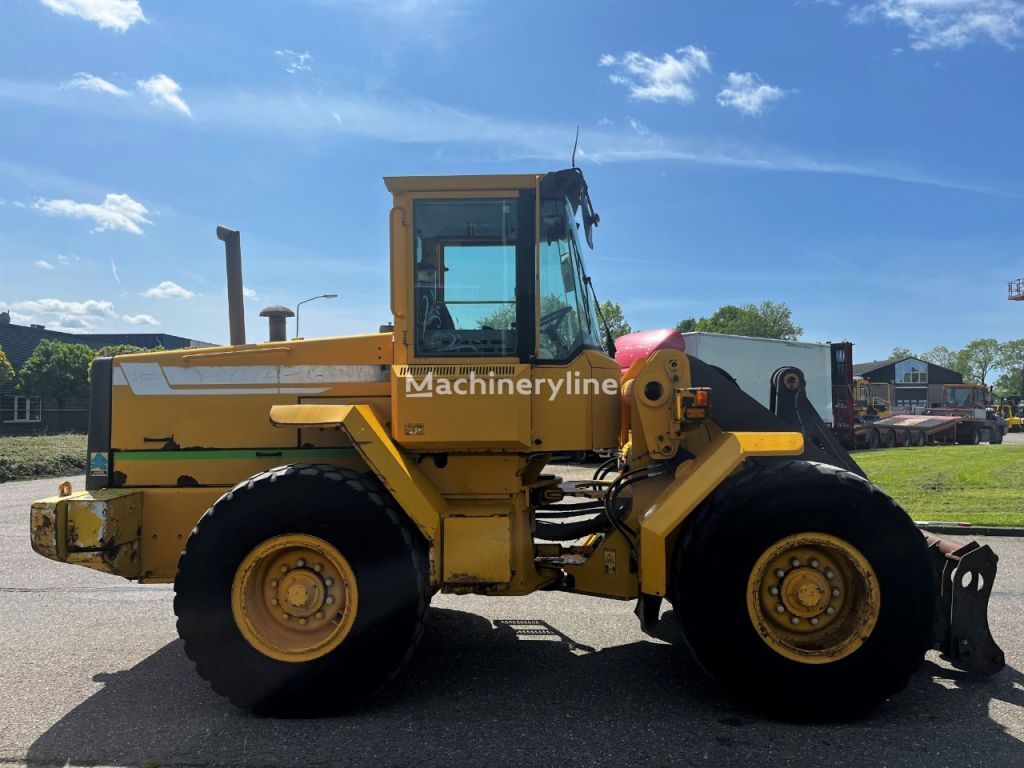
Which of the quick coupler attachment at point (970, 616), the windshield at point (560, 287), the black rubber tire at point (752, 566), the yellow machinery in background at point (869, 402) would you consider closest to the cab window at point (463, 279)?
the windshield at point (560, 287)

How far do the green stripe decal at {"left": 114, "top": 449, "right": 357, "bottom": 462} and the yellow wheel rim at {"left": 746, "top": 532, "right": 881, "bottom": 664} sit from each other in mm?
2570

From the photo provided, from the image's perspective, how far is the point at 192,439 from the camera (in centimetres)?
431

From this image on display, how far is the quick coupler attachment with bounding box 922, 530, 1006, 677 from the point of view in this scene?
3.84m

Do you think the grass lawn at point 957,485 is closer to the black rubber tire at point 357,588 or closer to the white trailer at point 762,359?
the white trailer at point 762,359

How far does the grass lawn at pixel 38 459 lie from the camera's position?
664 inches

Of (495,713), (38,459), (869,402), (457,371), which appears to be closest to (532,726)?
(495,713)

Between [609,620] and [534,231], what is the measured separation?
3.07 meters

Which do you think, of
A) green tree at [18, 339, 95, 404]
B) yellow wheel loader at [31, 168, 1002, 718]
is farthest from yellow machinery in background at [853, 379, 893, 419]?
green tree at [18, 339, 95, 404]

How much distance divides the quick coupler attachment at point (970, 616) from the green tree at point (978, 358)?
9941 cm

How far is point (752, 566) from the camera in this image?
3.55 meters

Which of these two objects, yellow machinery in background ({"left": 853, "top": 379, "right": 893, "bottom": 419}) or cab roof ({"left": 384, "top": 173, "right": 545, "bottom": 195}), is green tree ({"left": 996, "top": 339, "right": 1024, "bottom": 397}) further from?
cab roof ({"left": 384, "top": 173, "right": 545, "bottom": 195})

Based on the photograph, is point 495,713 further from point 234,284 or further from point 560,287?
point 234,284

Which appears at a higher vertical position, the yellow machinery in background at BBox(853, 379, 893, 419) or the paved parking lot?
the yellow machinery in background at BBox(853, 379, 893, 419)

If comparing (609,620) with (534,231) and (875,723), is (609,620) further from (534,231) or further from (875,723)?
(534,231)
